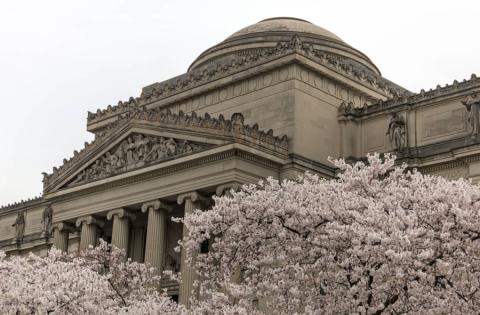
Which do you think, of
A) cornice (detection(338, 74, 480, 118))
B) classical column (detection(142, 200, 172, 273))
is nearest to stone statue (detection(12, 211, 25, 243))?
classical column (detection(142, 200, 172, 273))

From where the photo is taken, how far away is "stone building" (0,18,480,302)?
4844 cm

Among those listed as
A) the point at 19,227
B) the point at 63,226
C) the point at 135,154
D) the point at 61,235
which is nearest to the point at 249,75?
the point at 135,154

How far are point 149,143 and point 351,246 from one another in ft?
92.6

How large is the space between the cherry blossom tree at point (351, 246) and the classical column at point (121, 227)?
76.1ft

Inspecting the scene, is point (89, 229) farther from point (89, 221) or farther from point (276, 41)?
point (276, 41)

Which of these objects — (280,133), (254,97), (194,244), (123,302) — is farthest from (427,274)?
(254,97)

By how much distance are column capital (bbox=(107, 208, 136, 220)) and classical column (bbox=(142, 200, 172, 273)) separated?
6.22ft

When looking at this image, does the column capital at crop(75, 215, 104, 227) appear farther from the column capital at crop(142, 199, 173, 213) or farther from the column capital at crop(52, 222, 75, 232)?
the column capital at crop(142, 199, 173, 213)

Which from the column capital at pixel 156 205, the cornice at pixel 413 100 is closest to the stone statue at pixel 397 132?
the cornice at pixel 413 100

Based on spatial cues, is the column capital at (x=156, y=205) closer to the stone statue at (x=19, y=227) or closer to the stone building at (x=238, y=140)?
the stone building at (x=238, y=140)

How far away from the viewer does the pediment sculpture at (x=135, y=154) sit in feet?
164

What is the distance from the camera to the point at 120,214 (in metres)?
52.8

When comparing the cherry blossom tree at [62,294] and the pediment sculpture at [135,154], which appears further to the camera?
the pediment sculpture at [135,154]

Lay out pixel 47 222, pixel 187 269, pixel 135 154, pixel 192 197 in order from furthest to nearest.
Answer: pixel 47 222 < pixel 135 154 < pixel 192 197 < pixel 187 269
